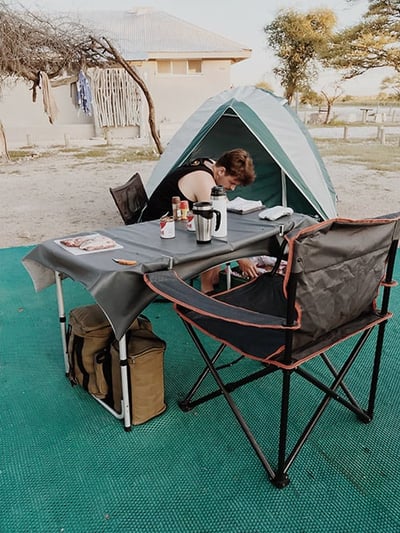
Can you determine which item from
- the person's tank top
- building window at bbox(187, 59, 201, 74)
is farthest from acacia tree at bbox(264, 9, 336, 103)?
the person's tank top

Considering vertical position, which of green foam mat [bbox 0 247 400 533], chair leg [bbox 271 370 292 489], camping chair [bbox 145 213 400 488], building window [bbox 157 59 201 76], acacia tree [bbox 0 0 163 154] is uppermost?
building window [bbox 157 59 201 76]

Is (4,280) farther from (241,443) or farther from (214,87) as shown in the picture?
(214,87)

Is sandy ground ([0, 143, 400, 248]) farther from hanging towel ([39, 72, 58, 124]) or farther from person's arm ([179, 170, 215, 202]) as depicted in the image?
person's arm ([179, 170, 215, 202])

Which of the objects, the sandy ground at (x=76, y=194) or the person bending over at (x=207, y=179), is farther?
the sandy ground at (x=76, y=194)

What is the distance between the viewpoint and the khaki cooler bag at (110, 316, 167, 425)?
1900mm

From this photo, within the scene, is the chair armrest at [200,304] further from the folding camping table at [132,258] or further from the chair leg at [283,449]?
the chair leg at [283,449]

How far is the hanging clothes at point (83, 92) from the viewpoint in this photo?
8.99m

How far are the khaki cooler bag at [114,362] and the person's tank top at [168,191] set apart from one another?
37.6 inches

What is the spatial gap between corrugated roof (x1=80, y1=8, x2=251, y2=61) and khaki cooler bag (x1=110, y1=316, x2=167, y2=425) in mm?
13298

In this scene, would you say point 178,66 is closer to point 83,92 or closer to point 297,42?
point 297,42

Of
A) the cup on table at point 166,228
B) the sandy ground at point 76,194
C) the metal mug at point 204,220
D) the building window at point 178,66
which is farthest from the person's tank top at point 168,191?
the building window at point 178,66

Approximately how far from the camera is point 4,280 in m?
3.59

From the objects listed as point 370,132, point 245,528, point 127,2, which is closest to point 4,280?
point 245,528

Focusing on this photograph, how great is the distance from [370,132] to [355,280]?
16576 millimetres
